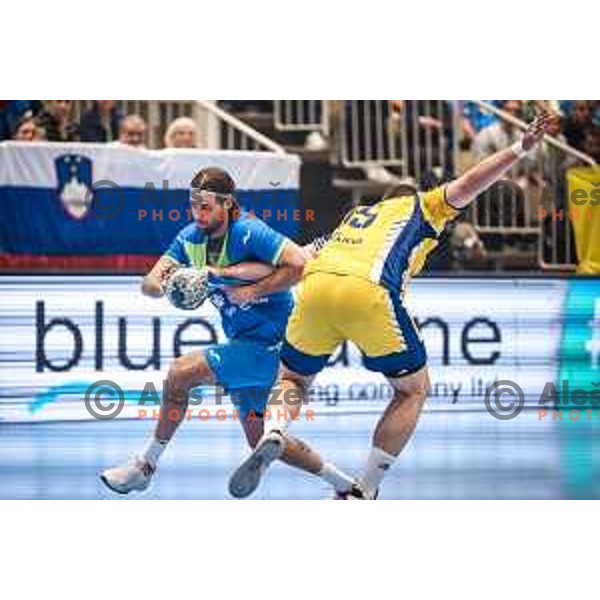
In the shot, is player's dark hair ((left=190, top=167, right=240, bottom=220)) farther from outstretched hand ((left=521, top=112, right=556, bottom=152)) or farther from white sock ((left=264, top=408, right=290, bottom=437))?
outstretched hand ((left=521, top=112, right=556, bottom=152))

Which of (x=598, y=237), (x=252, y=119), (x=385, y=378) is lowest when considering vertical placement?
(x=385, y=378)

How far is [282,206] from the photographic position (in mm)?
7980

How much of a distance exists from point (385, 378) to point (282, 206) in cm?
Answer: 95

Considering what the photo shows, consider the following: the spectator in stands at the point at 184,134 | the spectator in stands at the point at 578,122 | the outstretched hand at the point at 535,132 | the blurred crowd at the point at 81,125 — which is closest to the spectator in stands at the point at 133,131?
the blurred crowd at the point at 81,125

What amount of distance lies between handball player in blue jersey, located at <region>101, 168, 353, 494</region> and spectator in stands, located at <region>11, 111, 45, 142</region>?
2.64 ft

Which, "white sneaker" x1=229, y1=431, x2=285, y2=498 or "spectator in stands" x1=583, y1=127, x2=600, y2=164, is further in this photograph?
"spectator in stands" x1=583, y1=127, x2=600, y2=164

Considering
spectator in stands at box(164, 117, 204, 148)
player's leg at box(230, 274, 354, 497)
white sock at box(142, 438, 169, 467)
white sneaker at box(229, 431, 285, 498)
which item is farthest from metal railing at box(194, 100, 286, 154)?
white sneaker at box(229, 431, 285, 498)

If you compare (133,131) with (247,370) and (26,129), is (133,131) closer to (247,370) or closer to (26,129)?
(26,129)

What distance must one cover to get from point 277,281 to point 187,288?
458mm

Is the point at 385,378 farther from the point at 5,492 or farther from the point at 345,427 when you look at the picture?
the point at 5,492

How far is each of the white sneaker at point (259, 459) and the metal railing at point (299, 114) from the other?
1.90 meters

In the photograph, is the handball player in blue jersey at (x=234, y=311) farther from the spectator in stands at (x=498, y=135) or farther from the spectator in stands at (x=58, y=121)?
the spectator in stands at (x=498, y=135)

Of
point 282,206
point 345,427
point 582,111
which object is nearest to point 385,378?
point 345,427

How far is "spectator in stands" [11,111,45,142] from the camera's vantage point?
8016mm
